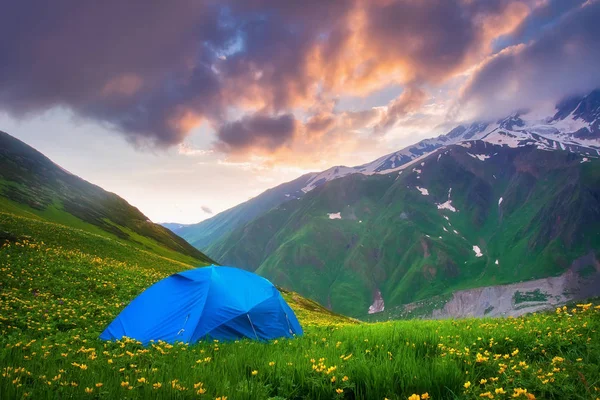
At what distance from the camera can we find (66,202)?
A: 100 metres

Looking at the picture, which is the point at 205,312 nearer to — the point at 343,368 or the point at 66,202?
the point at 343,368

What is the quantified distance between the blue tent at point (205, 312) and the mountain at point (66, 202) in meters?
64.9

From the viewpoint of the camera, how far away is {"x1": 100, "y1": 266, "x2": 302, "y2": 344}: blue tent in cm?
1112

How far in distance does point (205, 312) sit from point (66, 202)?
369ft

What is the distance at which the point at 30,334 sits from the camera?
11.1m

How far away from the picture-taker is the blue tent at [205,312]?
1112 centimetres

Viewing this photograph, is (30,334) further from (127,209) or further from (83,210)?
(127,209)

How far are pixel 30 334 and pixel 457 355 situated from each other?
43.3ft

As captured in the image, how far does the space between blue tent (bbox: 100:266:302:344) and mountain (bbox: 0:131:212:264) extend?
2557 inches

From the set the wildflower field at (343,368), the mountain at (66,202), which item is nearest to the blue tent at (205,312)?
the wildflower field at (343,368)

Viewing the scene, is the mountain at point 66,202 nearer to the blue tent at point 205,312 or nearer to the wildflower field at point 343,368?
the blue tent at point 205,312

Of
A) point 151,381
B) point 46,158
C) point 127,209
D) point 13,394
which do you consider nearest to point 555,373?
point 151,381

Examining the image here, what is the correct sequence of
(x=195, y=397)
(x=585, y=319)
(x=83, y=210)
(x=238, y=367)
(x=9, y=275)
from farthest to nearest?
1. (x=83, y=210)
2. (x=9, y=275)
3. (x=585, y=319)
4. (x=238, y=367)
5. (x=195, y=397)

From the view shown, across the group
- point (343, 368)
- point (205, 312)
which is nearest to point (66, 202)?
point (205, 312)
